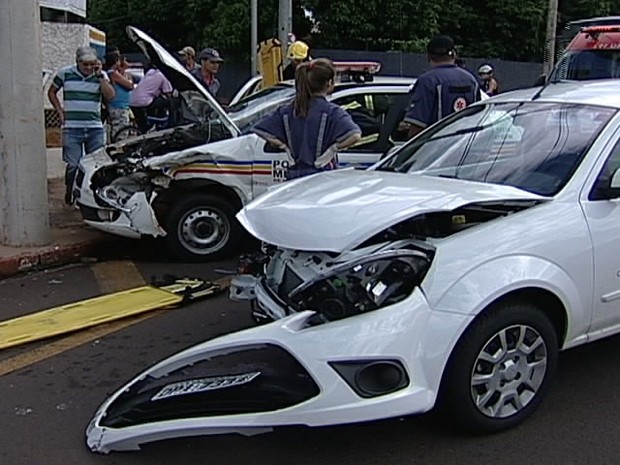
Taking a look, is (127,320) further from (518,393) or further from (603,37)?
(603,37)

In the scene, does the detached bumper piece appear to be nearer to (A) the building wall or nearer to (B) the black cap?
(B) the black cap

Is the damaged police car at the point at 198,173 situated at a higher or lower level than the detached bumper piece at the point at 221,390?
higher

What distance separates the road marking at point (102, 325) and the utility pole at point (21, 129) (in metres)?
0.77

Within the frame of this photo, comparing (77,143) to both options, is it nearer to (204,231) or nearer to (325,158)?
(204,231)

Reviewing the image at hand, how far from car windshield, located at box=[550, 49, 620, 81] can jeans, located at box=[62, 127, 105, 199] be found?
5813mm

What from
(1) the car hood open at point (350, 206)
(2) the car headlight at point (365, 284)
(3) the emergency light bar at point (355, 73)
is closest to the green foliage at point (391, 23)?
(3) the emergency light bar at point (355, 73)

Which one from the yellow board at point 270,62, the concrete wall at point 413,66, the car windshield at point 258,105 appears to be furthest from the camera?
the concrete wall at point 413,66

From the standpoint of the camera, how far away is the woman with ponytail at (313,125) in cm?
554

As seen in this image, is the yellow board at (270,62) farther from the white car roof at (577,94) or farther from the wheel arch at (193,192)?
the white car roof at (577,94)

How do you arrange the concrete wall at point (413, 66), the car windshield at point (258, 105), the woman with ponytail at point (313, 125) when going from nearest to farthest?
1. the woman with ponytail at point (313, 125)
2. the car windshield at point (258, 105)
3. the concrete wall at point (413, 66)

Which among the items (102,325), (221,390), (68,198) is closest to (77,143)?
(68,198)

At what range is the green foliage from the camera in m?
29.9

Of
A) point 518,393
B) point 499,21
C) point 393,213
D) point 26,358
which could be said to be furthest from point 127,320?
point 499,21

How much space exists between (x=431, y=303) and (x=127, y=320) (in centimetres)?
279
